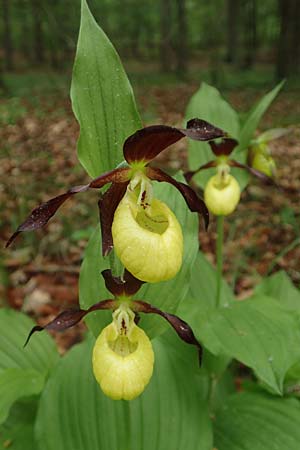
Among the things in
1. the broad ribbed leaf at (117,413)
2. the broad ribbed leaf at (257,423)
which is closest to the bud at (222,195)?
the broad ribbed leaf at (117,413)

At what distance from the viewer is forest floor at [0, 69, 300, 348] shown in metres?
2.79

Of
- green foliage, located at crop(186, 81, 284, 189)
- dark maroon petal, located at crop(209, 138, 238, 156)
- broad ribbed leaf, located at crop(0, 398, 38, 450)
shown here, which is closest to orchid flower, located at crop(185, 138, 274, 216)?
dark maroon petal, located at crop(209, 138, 238, 156)

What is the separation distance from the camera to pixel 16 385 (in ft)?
4.98

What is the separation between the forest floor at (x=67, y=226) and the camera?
9.15ft

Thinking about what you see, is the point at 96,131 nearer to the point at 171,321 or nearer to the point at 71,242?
the point at 171,321

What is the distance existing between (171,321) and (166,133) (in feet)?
1.57

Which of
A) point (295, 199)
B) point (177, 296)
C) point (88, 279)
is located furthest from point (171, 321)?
point (295, 199)

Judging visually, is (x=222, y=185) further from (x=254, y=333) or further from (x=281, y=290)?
(x=281, y=290)

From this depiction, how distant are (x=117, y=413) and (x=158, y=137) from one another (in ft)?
3.07

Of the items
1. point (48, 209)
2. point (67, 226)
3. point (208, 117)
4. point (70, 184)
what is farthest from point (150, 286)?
point (70, 184)

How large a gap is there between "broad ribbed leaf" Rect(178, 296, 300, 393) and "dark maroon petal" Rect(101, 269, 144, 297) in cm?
46

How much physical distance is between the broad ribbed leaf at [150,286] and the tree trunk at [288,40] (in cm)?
1029

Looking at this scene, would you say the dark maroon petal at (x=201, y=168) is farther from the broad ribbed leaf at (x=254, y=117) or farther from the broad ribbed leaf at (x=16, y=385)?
the broad ribbed leaf at (x=16, y=385)

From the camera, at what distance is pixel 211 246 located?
3.32 meters
